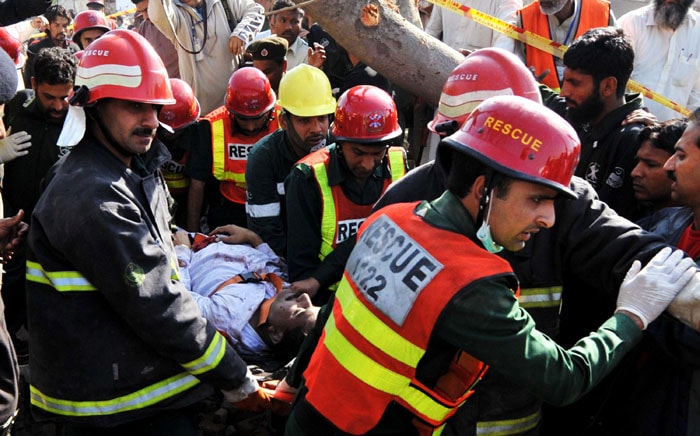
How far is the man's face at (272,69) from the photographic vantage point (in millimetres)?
6020

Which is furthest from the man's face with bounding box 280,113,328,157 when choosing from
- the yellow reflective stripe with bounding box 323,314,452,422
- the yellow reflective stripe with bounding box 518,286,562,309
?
the yellow reflective stripe with bounding box 323,314,452,422

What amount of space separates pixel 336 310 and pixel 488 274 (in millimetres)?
575

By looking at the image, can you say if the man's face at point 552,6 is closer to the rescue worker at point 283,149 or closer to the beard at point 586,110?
the beard at point 586,110

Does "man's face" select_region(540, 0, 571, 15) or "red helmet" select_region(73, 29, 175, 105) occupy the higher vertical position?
"red helmet" select_region(73, 29, 175, 105)

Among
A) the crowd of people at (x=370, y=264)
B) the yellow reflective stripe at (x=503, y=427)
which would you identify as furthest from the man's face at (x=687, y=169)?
the yellow reflective stripe at (x=503, y=427)

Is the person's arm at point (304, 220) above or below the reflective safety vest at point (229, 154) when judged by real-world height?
above

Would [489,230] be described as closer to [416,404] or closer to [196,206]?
[416,404]

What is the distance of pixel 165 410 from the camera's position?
107 inches

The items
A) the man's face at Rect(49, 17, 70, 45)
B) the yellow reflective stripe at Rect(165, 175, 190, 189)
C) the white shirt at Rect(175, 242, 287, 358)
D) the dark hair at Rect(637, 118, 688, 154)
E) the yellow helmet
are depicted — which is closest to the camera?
the dark hair at Rect(637, 118, 688, 154)

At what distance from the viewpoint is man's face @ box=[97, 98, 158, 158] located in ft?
8.90

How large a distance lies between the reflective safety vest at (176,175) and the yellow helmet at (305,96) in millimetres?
1087

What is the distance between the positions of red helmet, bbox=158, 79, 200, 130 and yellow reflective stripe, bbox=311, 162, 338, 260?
165 cm

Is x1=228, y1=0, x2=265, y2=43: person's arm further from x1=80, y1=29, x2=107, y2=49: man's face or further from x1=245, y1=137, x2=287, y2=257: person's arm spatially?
x1=245, y1=137, x2=287, y2=257: person's arm

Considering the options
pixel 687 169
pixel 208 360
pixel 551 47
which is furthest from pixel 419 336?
pixel 551 47
